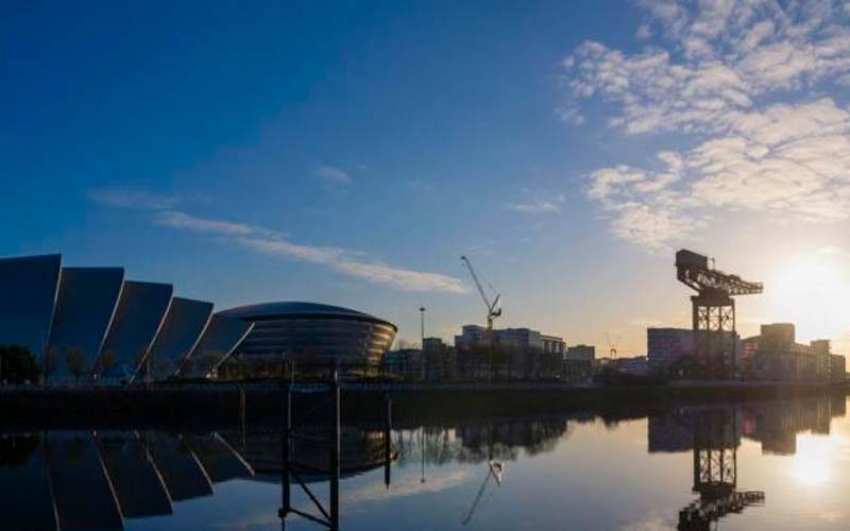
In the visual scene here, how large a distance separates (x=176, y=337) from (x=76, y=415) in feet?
87.7

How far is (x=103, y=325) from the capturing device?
72375mm

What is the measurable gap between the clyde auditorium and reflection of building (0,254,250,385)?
0.08m

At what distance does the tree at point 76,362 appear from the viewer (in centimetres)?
6594

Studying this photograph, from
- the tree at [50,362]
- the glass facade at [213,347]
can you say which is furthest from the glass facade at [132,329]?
the glass facade at [213,347]

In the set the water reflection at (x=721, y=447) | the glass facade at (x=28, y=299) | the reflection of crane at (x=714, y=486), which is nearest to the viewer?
the reflection of crane at (x=714, y=486)

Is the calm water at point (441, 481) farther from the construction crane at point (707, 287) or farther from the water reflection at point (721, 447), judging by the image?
the construction crane at point (707, 287)

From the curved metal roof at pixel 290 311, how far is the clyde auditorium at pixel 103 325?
39.0m

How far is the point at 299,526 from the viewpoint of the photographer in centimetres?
2058

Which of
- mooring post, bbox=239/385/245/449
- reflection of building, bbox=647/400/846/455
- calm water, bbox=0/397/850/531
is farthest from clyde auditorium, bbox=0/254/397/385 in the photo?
reflection of building, bbox=647/400/846/455

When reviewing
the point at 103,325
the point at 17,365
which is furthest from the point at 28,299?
the point at 17,365

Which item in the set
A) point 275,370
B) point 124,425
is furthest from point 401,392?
point 275,370

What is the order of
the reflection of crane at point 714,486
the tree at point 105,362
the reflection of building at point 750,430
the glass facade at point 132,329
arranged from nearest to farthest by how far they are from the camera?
the reflection of crane at point 714,486
the reflection of building at point 750,430
the tree at point 105,362
the glass facade at point 132,329

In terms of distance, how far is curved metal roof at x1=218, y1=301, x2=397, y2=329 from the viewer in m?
130

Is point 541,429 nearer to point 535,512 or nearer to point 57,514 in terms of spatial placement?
point 535,512
